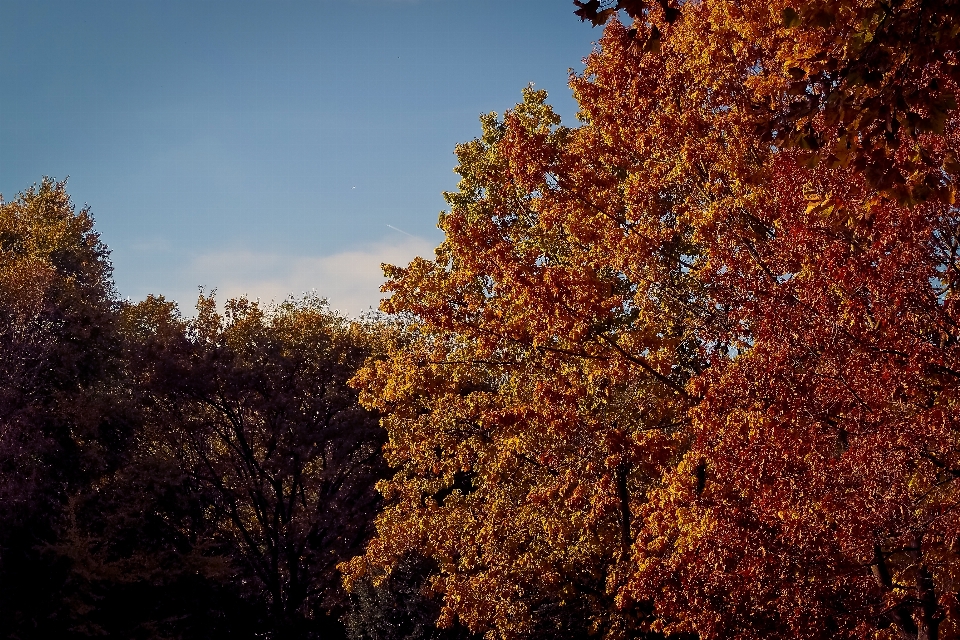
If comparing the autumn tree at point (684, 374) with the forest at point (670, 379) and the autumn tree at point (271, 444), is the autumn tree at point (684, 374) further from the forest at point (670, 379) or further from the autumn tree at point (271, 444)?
the autumn tree at point (271, 444)

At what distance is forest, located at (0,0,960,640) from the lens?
→ 8.61 meters

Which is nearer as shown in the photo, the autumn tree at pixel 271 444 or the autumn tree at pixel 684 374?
the autumn tree at pixel 684 374

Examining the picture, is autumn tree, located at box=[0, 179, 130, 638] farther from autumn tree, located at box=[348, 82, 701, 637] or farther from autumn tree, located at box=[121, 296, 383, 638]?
autumn tree, located at box=[348, 82, 701, 637]

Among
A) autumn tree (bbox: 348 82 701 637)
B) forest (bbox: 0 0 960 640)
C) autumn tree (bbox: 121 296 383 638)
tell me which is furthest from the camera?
autumn tree (bbox: 121 296 383 638)

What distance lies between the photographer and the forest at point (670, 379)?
8.61 metres

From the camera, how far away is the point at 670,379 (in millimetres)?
13391

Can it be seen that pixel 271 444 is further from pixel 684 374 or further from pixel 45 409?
pixel 684 374

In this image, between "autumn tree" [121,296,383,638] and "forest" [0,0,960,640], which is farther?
"autumn tree" [121,296,383,638]

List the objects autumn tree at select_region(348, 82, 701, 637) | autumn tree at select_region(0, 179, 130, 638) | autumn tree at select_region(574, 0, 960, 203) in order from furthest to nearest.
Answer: autumn tree at select_region(0, 179, 130, 638), autumn tree at select_region(348, 82, 701, 637), autumn tree at select_region(574, 0, 960, 203)

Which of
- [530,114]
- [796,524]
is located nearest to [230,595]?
[530,114]

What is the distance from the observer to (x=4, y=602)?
76.3 feet

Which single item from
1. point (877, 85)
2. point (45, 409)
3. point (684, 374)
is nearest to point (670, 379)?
point (684, 374)

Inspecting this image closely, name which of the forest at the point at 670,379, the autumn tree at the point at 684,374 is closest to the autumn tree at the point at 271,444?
the forest at the point at 670,379

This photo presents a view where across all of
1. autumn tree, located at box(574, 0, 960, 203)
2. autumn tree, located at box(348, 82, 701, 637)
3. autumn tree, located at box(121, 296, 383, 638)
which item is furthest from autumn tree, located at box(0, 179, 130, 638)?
autumn tree, located at box(574, 0, 960, 203)
